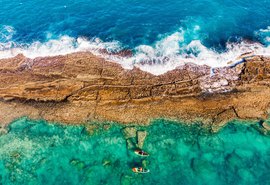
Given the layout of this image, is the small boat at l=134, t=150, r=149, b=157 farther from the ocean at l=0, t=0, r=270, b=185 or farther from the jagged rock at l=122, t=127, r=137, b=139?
the jagged rock at l=122, t=127, r=137, b=139

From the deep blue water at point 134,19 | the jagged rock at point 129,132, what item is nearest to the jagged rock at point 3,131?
the jagged rock at point 129,132

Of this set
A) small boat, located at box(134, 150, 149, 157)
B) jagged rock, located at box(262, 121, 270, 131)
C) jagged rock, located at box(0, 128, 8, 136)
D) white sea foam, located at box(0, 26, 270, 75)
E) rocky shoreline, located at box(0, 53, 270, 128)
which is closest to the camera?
small boat, located at box(134, 150, 149, 157)

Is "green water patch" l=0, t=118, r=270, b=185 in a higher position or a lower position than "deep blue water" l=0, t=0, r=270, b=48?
lower

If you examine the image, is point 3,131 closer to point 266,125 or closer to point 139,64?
point 139,64

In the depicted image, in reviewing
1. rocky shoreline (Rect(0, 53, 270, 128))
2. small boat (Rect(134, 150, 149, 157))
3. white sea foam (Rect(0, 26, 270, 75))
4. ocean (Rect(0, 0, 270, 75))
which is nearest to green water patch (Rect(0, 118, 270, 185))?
small boat (Rect(134, 150, 149, 157))

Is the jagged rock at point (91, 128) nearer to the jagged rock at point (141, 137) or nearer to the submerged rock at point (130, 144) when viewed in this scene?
the submerged rock at point (130, 144)

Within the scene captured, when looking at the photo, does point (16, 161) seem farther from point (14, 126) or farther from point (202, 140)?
point (202, 140)
